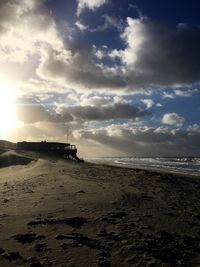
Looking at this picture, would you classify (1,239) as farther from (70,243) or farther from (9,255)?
(70,243)

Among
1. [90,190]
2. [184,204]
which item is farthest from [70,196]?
[184,204]

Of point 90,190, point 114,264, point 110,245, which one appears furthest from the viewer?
point 90,190

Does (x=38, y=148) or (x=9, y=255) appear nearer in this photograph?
(x=9, y=255)

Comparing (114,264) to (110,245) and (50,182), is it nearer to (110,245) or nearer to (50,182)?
(110,245)

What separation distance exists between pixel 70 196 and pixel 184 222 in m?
4.64

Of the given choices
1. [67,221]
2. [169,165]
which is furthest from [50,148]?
[67,221]

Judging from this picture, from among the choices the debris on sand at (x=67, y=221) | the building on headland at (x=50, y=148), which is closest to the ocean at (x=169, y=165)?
the building on headland at (x=50, y=148)

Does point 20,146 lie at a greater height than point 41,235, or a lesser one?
greater

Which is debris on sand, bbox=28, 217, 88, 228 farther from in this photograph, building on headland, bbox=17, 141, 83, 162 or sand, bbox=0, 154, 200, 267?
building on headland, bbox=17, 141, 83, 162

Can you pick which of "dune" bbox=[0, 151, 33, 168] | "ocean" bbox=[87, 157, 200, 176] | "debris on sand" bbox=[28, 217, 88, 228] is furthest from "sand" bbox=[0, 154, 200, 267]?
"ocean" bbox=[87, 157, 200, 176]

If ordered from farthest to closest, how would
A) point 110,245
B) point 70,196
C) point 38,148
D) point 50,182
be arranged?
point 38,148 → point 50,182 → point 70,196 → point 110,245

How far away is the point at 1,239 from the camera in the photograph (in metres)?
7.93

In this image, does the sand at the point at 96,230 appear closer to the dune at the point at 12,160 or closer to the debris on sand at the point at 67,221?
the debris on sand at the point at 67,221

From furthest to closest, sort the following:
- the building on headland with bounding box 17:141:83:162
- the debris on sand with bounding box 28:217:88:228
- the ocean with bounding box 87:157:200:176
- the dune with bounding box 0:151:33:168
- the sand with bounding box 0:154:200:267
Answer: the building on headland with bounding box 17:141:83:162, the ocean with bounding box 87:157:200:176, the dune with bounding box 0:151:33:168, the debris on sand with bounding box 28:217:88:228, the sand with bounding box 0:154:200:267
